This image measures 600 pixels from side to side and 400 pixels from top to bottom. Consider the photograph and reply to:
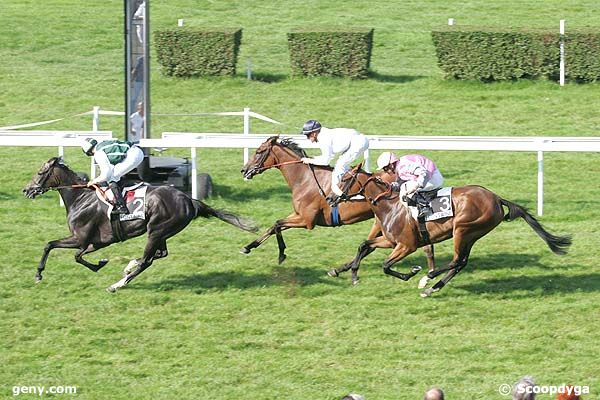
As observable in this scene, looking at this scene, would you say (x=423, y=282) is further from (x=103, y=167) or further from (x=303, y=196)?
(x=103, y=167)

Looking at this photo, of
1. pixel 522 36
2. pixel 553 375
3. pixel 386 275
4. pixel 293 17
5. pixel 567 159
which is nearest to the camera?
pixel 553 375

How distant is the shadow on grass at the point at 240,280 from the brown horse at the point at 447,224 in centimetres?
52

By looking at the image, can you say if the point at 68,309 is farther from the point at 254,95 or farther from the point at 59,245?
the point at 254,95

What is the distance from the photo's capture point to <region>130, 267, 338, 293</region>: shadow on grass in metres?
12.1

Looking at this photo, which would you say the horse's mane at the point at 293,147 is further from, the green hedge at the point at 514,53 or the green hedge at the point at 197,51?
the green hedge at the point at 197,51

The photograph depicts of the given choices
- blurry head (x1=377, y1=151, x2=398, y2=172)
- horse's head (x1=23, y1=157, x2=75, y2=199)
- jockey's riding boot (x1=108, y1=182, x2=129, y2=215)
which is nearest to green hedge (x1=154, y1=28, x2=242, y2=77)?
horse's head (x1=23, y1=157, x2=75, y2=199)

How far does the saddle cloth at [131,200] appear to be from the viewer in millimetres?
11836

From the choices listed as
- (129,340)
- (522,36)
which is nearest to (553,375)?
(129,340)

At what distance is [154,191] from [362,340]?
8.54 feet

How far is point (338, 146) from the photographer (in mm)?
12242

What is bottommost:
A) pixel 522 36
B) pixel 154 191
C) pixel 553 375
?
pixel 553 375

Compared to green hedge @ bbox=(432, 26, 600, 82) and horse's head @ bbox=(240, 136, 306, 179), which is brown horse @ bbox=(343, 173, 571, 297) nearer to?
horse's head @ bbox=(240, 136, 306, 179)

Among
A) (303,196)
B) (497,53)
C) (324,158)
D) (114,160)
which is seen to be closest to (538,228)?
(324,158)

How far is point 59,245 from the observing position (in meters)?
12.0
